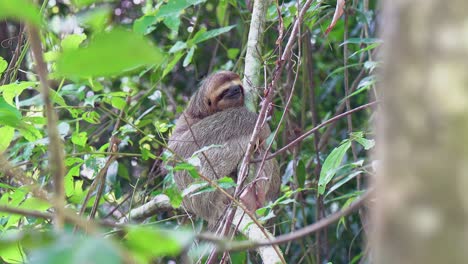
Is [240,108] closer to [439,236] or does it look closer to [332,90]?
[332,90]

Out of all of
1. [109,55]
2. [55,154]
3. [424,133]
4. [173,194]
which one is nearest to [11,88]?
[173,194]

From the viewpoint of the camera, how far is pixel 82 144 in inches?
175

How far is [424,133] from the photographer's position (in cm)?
90

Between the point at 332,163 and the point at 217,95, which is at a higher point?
the point at 332,163

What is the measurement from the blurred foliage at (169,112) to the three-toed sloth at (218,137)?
155mm

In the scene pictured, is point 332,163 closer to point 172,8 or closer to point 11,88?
point 172,8

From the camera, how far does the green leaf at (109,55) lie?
3.51 feet

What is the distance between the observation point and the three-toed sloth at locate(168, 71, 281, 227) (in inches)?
209

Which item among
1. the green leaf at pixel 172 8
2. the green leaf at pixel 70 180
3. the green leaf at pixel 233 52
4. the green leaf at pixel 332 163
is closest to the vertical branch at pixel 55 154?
the green leaf at pixel 332 163

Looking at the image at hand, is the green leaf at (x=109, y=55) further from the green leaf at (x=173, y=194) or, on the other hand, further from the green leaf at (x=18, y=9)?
the green leaf at (x=173, y=194)

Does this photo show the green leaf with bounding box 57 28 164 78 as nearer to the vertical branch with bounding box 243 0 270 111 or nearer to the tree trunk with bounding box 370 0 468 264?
the tree trunk with bounding box 370 0 468 264

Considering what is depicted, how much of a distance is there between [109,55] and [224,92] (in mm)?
4561

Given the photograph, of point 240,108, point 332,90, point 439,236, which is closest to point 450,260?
point 439,236

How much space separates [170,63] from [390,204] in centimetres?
443
